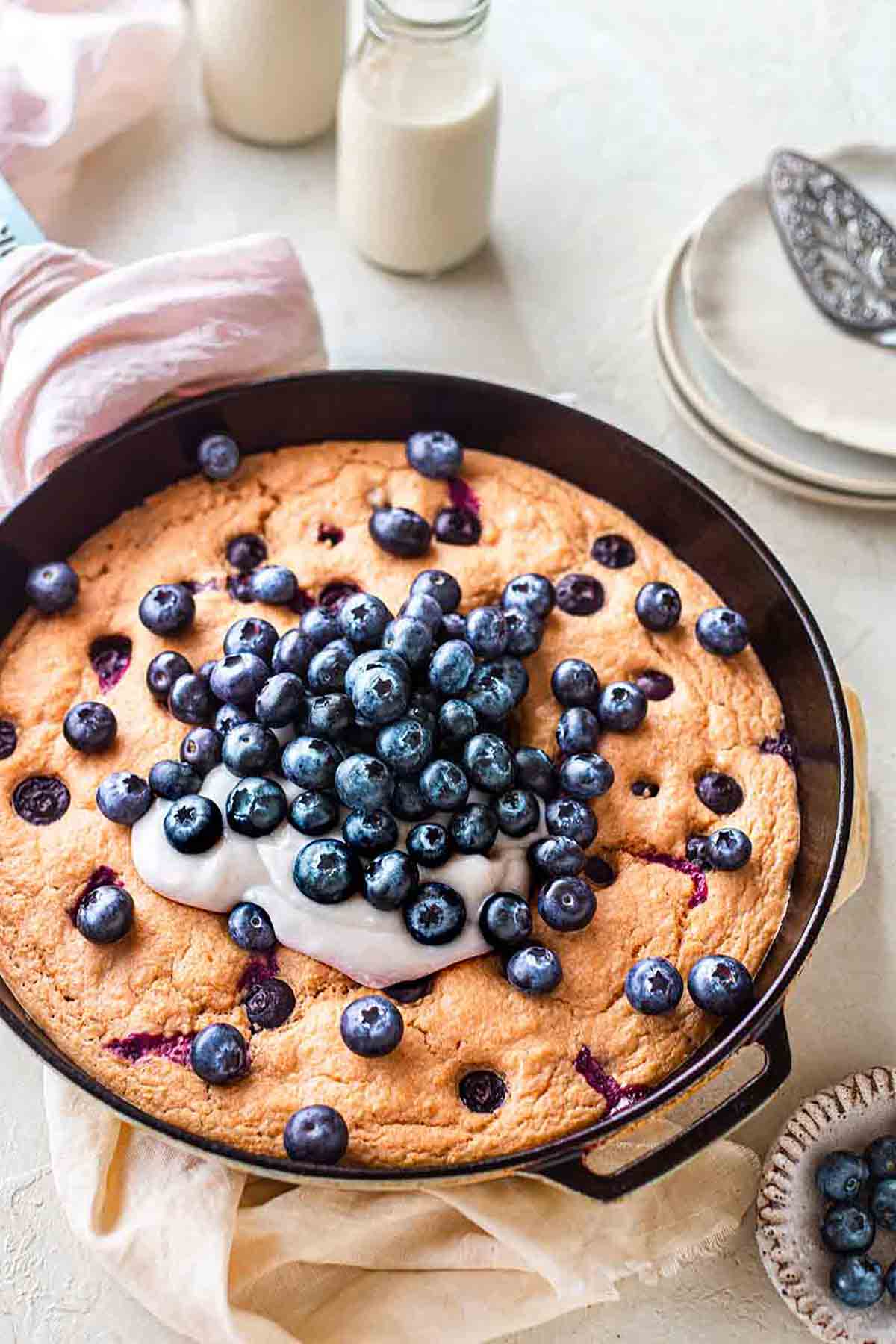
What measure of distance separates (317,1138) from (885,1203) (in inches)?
32.3

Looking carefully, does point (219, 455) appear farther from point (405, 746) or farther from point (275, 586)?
point (405, 746)

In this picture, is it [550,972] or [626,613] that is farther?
[626,613]

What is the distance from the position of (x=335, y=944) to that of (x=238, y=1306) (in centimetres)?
50

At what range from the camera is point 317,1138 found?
1812mm

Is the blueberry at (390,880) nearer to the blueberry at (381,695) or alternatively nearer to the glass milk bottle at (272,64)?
the blueberry at (381,695)

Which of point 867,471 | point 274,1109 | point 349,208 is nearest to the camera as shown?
point 274,1109

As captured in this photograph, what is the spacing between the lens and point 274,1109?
1870 millimetres

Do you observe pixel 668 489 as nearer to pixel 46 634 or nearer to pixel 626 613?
pixel 626 613

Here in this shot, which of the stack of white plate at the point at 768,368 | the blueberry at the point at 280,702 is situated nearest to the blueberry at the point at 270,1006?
the blueberry at the point at 280,702

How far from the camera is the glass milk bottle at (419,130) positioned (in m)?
2.60

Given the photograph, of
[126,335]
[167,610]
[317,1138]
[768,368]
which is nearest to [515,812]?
[317,1138]

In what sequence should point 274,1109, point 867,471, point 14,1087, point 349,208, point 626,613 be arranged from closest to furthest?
point 274,1109 → point 14,1087 → point 626,613 → point 867,471 → point 349,208

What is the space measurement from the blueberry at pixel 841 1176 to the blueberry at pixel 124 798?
42.4 inches

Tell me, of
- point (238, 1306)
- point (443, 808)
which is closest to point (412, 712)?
point (443, 808)
